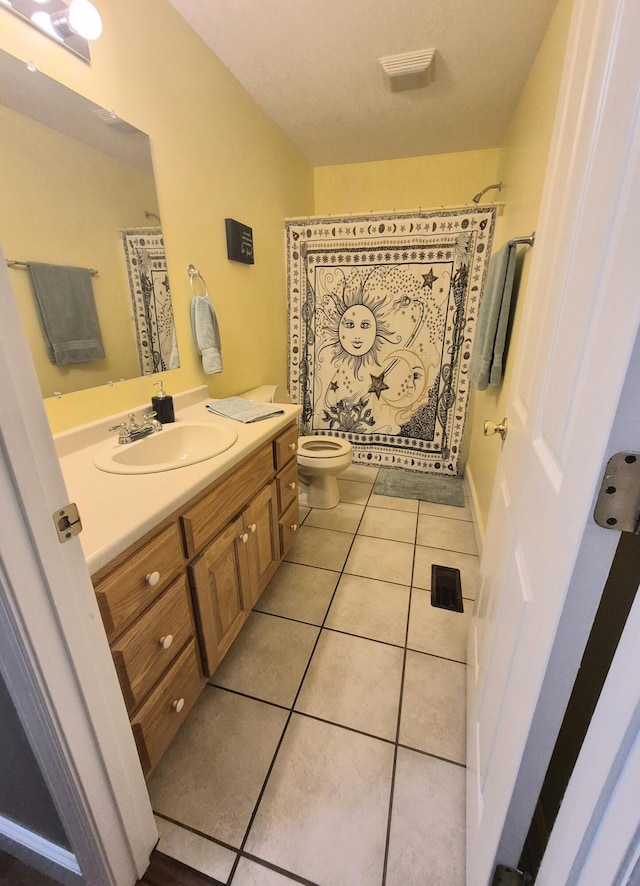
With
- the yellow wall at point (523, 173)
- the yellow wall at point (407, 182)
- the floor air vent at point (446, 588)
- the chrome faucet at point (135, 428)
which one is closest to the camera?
the chrome faucet at point (135, 428)

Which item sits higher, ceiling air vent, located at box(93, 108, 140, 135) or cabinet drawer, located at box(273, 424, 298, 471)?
ceiling air vent, located at box(93, 108, 140, 135)

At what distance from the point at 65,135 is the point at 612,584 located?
1.79m

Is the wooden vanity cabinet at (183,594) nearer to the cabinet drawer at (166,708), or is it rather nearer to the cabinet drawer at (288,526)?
the cabinet drawer at (166,708)

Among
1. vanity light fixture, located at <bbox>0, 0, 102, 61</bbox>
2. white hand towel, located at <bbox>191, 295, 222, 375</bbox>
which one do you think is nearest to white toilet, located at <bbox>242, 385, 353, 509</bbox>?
white hand towel, located at <bbox>191, 295, 222, 375</bbox>

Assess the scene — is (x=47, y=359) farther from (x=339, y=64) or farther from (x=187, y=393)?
(x=339, y=64)

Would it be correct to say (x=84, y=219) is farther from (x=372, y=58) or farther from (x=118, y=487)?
(x=372, y=58)

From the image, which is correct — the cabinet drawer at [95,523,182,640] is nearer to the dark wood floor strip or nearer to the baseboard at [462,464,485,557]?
the dark wood floor strip

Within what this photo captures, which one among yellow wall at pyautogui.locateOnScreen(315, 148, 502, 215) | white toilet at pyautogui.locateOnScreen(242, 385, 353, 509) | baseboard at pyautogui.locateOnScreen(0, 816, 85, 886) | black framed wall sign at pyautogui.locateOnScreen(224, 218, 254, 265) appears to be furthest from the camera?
yellow wall at pyautogui.locateOnScreen(315, 148, 502, 215)

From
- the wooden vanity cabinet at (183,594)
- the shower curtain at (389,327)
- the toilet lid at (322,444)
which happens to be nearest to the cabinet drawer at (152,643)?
the wooden vanity cabinet at (183,594)

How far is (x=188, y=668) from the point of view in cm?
105

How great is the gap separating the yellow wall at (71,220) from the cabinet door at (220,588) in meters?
0.70

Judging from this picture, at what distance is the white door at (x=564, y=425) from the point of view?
438 mm

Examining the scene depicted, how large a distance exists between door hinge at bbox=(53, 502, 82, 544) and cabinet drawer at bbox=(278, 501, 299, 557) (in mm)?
1104

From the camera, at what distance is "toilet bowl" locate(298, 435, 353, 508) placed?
2.21 m
